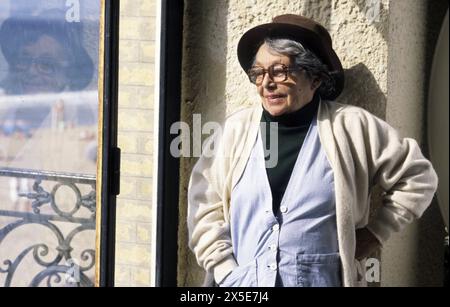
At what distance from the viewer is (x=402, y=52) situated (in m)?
3.02

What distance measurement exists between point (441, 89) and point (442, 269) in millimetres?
775

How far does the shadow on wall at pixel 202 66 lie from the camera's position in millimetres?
3164

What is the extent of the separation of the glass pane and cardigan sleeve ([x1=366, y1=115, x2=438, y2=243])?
3.40 ft

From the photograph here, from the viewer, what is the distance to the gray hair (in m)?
2.99

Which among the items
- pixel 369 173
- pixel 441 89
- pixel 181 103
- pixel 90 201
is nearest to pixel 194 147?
pixel 181 103

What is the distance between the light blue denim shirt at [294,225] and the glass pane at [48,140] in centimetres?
62

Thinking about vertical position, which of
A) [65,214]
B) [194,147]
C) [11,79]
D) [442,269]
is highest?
[11,79]

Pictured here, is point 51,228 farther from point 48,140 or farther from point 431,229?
point 431,229

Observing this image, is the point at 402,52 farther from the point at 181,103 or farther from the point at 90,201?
the point at 90,201

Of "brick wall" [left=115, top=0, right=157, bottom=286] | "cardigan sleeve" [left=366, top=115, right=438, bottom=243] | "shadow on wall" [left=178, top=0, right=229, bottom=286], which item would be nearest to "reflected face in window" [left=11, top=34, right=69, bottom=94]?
"brick wall" [left=115, top=0, right=157, bottom=286]

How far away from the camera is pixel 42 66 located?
3.24 m

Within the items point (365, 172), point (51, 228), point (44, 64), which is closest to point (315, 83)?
point (365, 172)

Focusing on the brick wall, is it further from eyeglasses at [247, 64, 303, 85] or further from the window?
eyeglasses at [247, 64, 303, 85]

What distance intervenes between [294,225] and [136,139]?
2.29 ft
